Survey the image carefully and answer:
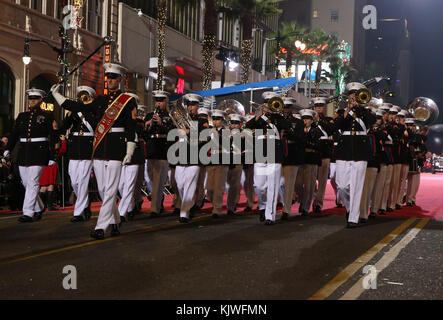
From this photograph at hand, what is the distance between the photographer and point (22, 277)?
20.8ft

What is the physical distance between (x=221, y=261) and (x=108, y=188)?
2.44 metres

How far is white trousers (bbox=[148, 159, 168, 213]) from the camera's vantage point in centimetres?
1226

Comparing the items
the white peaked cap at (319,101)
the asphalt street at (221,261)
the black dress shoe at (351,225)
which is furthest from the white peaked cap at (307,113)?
the black dress shoe at (351,225)

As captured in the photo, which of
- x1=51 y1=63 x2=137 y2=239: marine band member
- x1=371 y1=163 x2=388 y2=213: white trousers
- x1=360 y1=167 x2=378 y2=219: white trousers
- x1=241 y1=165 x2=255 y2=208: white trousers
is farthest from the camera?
x1=241 y1=165 x2=255 y2=208: white trousers

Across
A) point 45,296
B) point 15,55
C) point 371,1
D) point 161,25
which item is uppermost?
point 371,1

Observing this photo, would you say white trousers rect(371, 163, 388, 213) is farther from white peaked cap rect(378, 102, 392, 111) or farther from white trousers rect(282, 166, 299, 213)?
white trousers rect(282, 166, 299, 213)

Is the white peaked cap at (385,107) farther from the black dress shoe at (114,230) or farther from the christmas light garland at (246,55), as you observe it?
the christmas light garland at (246,55)

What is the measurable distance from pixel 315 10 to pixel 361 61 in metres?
22.6

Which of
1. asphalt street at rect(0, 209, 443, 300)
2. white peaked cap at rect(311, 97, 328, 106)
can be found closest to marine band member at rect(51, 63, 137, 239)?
asphalt street at rect(0, 209, 443, 300)

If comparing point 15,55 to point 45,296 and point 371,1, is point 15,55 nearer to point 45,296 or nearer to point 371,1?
point 45,296

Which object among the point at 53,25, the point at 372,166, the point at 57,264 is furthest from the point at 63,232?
the point at 53,25

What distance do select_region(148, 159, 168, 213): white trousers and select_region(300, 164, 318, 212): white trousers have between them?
289 cm

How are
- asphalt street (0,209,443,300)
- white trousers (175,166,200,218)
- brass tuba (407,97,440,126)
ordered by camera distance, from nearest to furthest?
asphalt street (0,209,443,300) < white trousers (175,166,200,218) < brass tuba (407,97,440,126)

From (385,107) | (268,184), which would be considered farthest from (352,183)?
(385,107)
